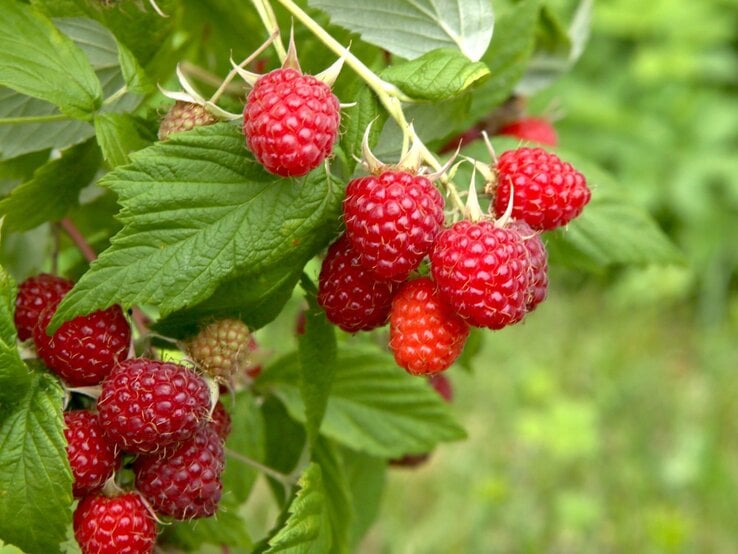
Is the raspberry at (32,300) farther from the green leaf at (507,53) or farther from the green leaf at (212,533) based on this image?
the green leaf at (507,53)

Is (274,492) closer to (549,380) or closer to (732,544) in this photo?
(732,544)

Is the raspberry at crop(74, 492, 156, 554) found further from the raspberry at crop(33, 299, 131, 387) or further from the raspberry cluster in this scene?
the raspberry cluster

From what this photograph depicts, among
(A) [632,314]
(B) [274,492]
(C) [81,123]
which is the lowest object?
(A) [632,314]

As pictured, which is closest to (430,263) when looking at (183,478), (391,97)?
(391,97)

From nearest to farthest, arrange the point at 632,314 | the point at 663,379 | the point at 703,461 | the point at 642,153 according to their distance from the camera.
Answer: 1. the point at 703,461
2. the point at 663,379
3. the point at 632,314
4. the point at 642,153

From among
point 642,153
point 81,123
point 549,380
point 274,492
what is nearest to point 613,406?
Answer: point 549,380

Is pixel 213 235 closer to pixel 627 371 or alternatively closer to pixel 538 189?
pixel 538 189

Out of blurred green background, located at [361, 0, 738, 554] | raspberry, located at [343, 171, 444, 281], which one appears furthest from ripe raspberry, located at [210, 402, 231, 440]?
blurred green background, located at [361, 0, 738, 554]
